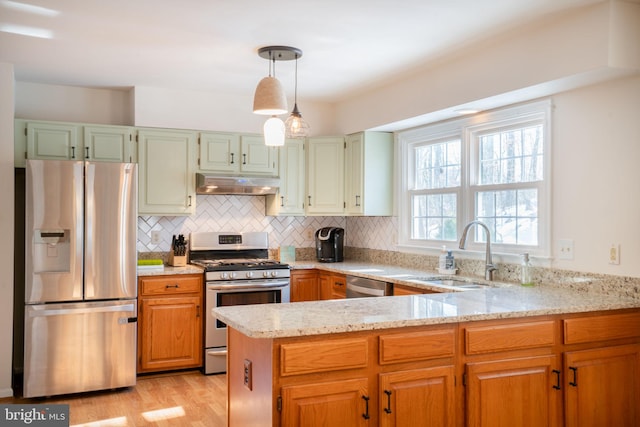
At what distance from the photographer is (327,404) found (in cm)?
235

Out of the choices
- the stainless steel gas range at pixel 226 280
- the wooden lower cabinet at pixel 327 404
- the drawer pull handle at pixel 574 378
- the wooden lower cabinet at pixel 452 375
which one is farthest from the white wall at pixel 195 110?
the drawer pull handle at pixel 574 378

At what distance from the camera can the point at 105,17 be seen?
3238 mm

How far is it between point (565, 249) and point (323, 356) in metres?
1.96

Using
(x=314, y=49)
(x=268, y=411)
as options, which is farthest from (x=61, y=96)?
(x=268, y=411)

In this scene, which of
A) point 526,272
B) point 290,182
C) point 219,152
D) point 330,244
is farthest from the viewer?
point 330,244

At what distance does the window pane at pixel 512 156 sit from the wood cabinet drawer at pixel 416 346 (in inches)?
66.2

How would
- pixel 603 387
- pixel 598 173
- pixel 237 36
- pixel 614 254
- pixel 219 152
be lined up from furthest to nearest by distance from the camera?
pixel 219 152 < pixel 237 36 < pixel 598 173 < pixel 614 254 < pixel 603 387

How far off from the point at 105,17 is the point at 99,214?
148cm

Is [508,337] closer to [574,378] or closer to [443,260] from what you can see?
[574,378]

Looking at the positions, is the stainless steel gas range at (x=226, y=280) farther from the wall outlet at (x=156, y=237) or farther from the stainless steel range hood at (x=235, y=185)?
the stainless steel range hood at (x=235, y=185)

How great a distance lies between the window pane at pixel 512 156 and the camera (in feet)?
12.7

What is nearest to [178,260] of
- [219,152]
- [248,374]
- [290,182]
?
[219,152]

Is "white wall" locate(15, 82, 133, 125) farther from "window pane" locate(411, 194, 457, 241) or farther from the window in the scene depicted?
"window pane" locate(411, 194, 457, 241)

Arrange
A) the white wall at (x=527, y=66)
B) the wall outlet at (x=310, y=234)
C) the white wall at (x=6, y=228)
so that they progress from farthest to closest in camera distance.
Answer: the wall outlet at (x=310, y=234)
the white wall at (x=6, y=228)
the white wall at (x=527, y=66)
